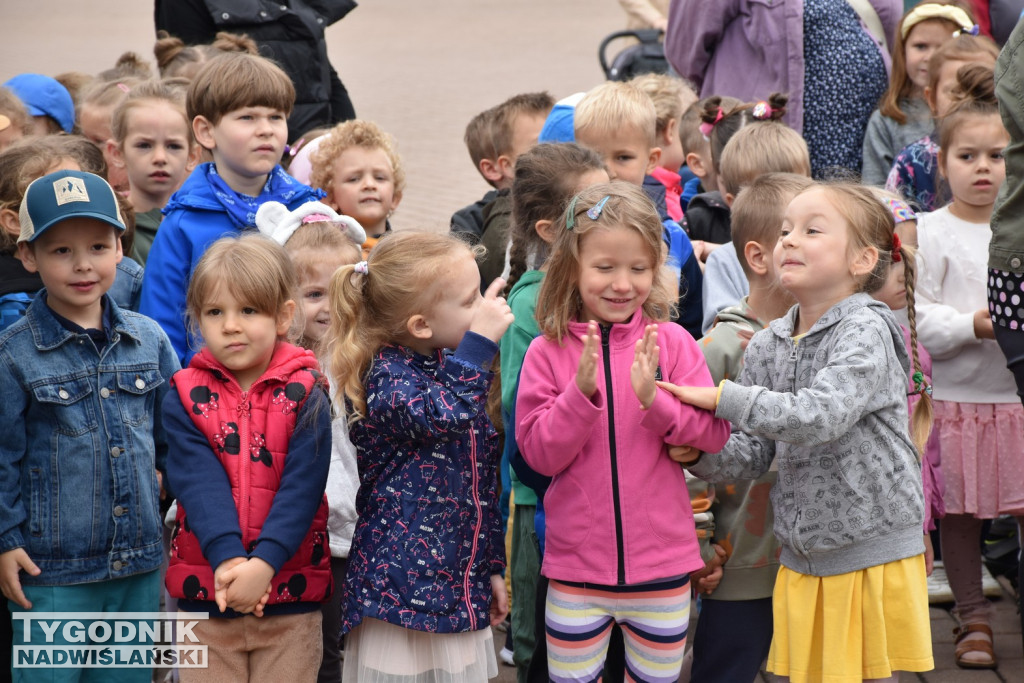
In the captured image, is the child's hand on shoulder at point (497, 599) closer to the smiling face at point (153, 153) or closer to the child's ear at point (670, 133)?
the smiling face at point (153, 153)

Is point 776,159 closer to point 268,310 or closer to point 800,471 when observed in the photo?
point 800,471

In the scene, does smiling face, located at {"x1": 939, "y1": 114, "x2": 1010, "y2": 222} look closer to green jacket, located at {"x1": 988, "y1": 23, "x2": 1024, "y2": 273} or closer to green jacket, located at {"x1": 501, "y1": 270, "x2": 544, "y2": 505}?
green jacket, located at {"x1": 988, "y1": 23, "x2": 1024, "y2": 273}

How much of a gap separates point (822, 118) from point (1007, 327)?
→ 287 cm

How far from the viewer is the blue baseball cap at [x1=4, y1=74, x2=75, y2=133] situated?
6098 millimetres

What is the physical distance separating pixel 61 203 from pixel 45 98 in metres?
3.00

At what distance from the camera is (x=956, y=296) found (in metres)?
4.48

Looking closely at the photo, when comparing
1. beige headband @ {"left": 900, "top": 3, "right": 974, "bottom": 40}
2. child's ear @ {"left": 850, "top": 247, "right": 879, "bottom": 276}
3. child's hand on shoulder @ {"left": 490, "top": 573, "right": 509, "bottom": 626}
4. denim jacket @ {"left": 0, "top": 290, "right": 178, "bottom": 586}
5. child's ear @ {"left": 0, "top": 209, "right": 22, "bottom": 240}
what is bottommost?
child's hand on shoulder @ {"left": 490, "top": 573, "right": 509, "bottom": 626}

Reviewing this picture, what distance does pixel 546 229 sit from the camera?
3758 mm

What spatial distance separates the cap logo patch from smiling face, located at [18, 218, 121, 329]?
72 millimetres

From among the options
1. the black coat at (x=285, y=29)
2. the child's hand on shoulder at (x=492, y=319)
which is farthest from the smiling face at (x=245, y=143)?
the black coat at (x=285, y=29)

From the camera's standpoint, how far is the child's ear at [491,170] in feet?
18.0

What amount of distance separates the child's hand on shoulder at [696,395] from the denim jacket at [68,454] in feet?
5.08

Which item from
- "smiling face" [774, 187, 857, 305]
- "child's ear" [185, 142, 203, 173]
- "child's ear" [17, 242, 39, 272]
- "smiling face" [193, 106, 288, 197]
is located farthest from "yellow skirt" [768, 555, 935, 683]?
"child's ear" [185, 142, 203, 173]

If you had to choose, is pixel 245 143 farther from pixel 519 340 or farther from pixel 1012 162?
pixel 1012 162
